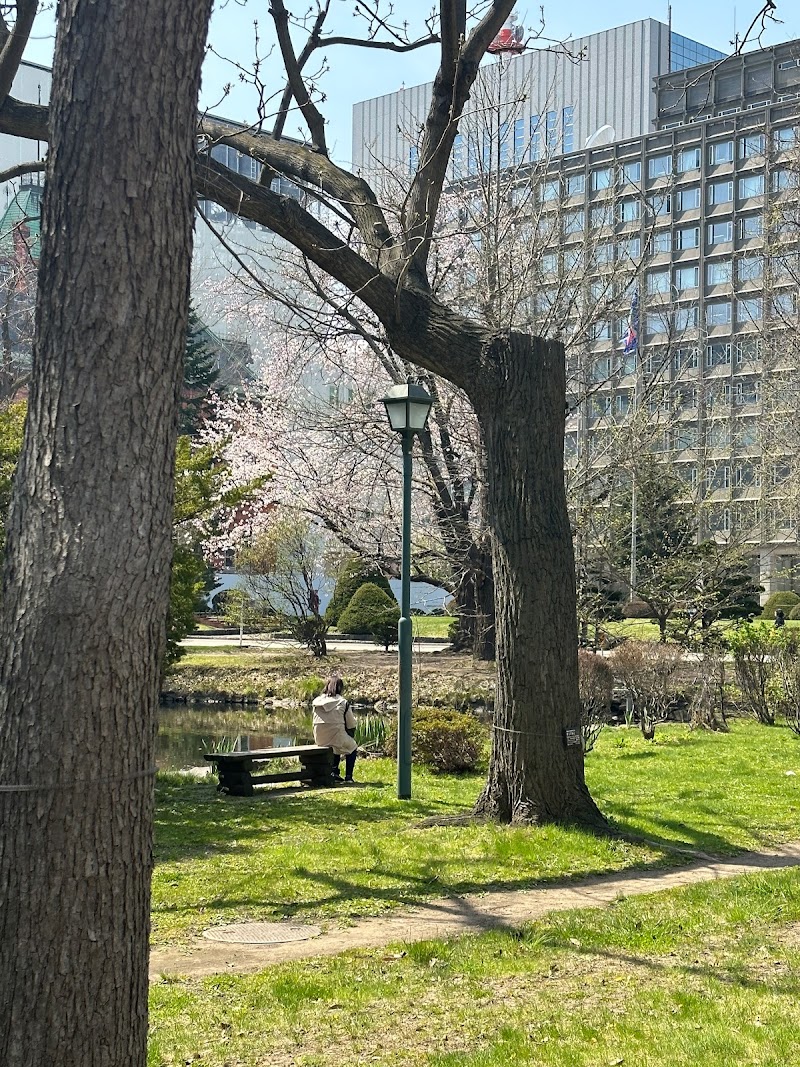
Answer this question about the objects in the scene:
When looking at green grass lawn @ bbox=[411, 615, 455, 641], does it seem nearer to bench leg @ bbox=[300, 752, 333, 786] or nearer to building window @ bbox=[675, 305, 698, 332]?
building window @ bbox=[675, 305, 698, 332]

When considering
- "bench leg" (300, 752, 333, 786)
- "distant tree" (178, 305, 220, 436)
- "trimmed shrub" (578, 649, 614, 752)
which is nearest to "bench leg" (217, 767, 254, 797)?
"bench leg" (300, 752, 333, 786)

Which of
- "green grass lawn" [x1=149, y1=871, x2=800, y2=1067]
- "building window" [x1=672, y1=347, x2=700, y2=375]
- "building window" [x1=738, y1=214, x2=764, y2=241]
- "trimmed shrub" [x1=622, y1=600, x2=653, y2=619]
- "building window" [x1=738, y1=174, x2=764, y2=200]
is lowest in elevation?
"green grass lawn" [x1=149, y1=871, x2=800, y2=1067]

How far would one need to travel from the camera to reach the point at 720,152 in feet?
244

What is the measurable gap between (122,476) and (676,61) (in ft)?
306

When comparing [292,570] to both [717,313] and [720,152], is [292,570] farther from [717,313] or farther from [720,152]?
[720,152]

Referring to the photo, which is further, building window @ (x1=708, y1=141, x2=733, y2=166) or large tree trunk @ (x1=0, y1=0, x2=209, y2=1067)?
building window @ (x1=708, y1=141, x2=733, y2=166)

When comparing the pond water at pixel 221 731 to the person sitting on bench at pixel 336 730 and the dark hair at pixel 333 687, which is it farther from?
the person sitting on bench at pixel 336 730

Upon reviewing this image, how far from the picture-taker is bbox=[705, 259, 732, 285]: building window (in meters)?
73.7


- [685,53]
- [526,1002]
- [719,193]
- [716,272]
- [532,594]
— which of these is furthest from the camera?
[685,53]

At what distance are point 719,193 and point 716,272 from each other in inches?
195

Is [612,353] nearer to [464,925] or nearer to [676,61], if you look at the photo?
[464,925]

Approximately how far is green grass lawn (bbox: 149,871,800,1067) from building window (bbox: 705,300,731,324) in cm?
7128

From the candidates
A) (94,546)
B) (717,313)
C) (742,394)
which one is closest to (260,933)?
(94,546)

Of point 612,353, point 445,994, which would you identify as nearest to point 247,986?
point 445,994
